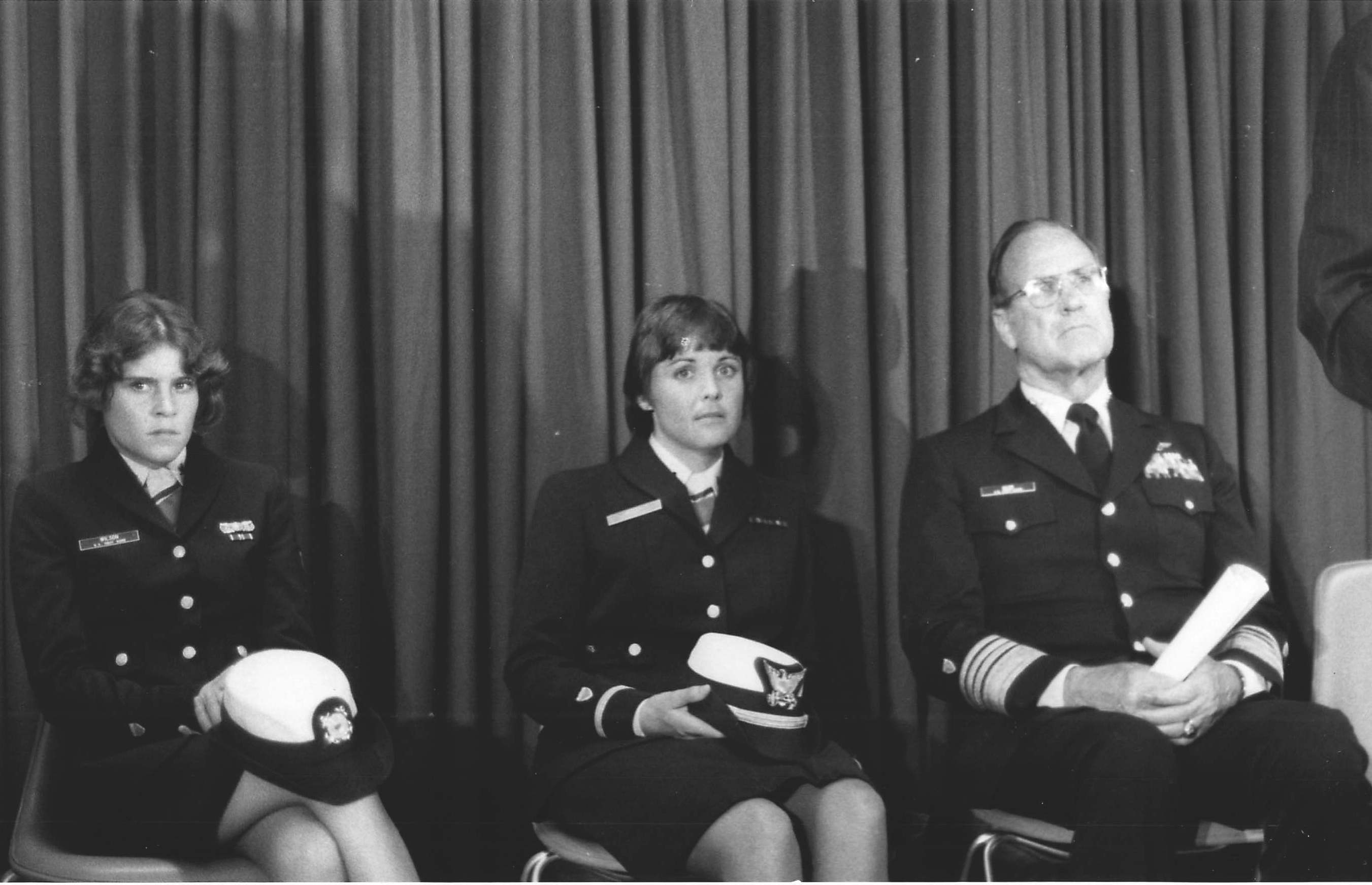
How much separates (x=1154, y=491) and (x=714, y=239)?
109 centimetres

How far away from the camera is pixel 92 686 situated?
217 cm

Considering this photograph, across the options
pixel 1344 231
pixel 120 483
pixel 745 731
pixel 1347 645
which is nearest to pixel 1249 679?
pixel 1347 645

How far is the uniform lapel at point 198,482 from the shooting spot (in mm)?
2426

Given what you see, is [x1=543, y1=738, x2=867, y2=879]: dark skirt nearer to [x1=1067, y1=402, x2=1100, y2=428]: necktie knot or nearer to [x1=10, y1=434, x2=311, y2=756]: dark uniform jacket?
[x1=10, y1=434, x2=311, y2=756]: dark uniform jacket

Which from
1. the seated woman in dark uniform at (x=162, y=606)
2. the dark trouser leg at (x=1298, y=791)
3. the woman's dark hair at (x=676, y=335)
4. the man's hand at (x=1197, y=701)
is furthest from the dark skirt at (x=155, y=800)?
the dark trouser leg at (x=1298, y=791)

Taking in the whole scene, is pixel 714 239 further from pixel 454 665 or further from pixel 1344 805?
pixel 1344 805

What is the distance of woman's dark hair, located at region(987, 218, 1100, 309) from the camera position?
2607 mm

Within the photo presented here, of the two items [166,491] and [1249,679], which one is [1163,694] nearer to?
[1249,679]

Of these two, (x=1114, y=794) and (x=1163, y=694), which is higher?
(x=1163, y=694)

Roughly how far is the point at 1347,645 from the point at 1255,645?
0.15m

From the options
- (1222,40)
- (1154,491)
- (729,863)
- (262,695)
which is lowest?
(729,863)

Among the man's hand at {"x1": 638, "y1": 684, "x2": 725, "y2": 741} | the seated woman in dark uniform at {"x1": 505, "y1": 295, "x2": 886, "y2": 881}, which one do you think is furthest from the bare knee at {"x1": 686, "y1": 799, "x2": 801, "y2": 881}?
the man's hand at {"x1": 638, "y1": 684, "x2": 725, "y2": 741}

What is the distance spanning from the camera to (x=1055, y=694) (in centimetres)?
221

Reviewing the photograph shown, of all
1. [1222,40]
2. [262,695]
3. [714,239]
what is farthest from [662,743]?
[1222,40]
